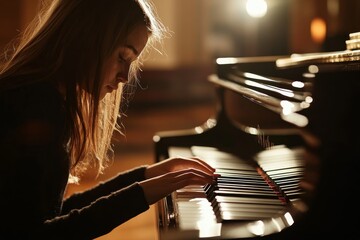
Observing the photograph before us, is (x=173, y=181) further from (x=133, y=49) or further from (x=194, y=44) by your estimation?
(x=194, y=44)

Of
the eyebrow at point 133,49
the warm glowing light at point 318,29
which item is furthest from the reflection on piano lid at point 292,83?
the warm glowing light at point 318,29

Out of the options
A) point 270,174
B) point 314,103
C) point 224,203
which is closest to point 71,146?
point 224,203

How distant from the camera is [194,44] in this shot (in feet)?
37.8

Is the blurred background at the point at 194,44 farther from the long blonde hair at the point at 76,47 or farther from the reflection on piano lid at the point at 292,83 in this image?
the long blonde hair at the point at 76,47

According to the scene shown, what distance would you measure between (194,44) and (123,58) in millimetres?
10195

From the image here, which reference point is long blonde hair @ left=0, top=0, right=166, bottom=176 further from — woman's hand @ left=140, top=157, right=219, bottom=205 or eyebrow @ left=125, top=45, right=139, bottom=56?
woman's hand @ left=140, top=157, right=219, bottom=205

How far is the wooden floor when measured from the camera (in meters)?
3.49

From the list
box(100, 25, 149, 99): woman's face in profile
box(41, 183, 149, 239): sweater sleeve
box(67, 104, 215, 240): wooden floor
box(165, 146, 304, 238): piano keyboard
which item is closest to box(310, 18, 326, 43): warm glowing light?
box(67, 104, 215, 240): wooden floor

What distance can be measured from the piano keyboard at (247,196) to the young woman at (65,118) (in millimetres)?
59

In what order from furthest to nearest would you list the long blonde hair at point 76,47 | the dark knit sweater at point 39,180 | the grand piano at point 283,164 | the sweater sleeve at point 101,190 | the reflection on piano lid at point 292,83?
1. the sweater sleeve at point 101,190
2. the long blonde hair at point 76,47
3. the dark knit sweater at point 39,180
4. the reflection on piano lid at point 292,83
5. the grand piano at point 283,164

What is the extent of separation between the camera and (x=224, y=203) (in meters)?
1.26

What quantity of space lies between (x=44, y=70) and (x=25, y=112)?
0.50ft

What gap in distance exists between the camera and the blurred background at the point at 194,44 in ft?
14.5

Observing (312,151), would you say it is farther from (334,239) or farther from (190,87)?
(190,87)
